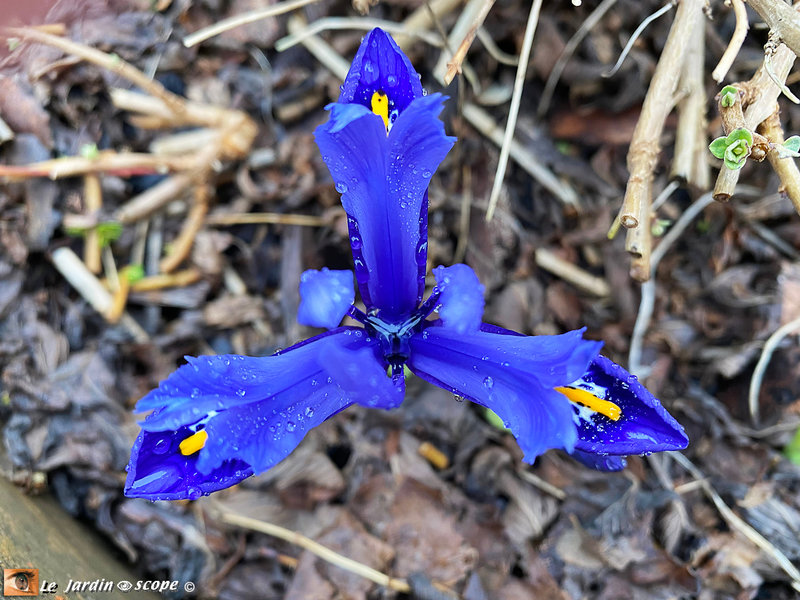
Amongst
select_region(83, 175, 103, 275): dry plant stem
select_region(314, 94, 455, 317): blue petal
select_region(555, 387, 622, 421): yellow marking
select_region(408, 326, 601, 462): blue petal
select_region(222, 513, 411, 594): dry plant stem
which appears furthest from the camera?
select_region(83, 175, 103, 275): dry plant stem

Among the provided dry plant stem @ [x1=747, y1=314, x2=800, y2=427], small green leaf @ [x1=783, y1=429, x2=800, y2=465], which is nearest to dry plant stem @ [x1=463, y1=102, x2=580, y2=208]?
dry plant stem @ [x1=747, y1=314, x2=800, y2=427]

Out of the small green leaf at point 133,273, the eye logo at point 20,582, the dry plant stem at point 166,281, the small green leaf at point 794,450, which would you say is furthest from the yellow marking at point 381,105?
the small green leaf at point 794,450

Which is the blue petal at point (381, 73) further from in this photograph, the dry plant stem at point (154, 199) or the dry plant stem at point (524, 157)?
the dry plant stem at point (154, 199)

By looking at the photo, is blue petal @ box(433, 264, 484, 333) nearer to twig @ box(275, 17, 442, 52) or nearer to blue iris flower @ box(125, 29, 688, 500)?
blue iris flower @ box(125, 29, 688, 500)

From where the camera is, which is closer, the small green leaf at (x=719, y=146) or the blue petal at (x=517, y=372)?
the blue petal at (x=517, y=372)

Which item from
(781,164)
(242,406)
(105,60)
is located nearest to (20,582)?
(242,406)

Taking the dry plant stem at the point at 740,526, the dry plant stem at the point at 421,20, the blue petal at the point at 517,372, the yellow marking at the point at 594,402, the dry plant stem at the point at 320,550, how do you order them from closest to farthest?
the blue petal at the point at 517,372 → the yellow marking at the point at 594,402 → the dry plant stem at the point at 740,526 → the dry plant stem at the point at 320,550 → the dry plant stem at the point at 421,20
